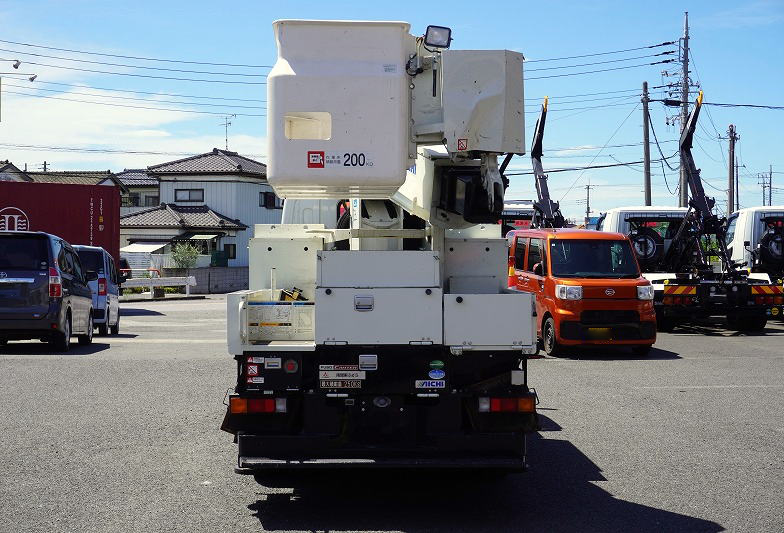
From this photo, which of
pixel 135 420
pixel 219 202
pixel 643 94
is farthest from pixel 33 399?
pixel 219 202

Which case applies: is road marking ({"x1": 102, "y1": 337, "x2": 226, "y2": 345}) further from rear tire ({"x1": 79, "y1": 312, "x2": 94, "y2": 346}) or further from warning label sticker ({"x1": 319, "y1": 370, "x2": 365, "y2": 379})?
warning label sticker ({"x1": 319, "y1": 370, "x2": 365, "y2": 379})

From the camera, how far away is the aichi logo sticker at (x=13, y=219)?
2847cm

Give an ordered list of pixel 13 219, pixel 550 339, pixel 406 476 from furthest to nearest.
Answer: pixel 13 219, pixel 550 339, pixel 406 476

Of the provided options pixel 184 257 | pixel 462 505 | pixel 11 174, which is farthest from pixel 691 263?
pixel 11 174

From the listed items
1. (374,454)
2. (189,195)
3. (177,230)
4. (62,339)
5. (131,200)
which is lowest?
(374,454)

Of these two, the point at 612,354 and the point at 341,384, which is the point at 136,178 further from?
the point at 341,384

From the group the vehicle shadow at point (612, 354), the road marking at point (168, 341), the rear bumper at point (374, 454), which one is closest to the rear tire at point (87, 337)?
the road marking at point (168, 341)

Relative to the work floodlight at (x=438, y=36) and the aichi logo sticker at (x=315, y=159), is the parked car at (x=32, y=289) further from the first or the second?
the work floodlight at (x=438, y=36)

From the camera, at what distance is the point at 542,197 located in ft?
77.5

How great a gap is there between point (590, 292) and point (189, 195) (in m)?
47.9

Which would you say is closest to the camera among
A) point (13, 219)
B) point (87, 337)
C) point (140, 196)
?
point (87, 337)

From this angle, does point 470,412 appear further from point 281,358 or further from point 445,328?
point 281,358

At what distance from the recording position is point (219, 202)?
60.3 metres

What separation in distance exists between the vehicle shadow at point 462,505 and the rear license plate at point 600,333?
26.5ft
